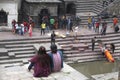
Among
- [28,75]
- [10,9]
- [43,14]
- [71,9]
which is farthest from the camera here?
[71,9]

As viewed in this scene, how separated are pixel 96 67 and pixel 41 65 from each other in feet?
34.9

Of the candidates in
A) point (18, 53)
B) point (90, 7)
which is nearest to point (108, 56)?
point (18, 53)

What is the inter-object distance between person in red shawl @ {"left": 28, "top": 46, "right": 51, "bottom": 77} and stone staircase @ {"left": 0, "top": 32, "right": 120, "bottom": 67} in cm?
905

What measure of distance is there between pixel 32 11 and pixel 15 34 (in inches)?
129

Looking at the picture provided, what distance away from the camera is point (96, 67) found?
19.0 meters

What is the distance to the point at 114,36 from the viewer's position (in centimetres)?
2327

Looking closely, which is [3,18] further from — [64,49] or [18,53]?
[64,49]

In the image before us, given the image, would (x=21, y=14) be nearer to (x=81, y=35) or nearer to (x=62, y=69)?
(x=81, y=35)

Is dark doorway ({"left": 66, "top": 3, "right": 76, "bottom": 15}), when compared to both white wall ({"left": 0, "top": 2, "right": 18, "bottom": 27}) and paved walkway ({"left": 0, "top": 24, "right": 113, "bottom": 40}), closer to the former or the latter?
paved walkway ({"left": 0, "top": 24, "right": 113, "bottom": 40})

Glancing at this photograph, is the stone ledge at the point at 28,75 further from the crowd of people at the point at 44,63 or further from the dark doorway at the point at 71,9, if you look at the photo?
the dark doorway at the point at 71,9

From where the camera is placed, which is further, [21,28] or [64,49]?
[21,28]

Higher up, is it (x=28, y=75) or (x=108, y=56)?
(x=28, y=75)

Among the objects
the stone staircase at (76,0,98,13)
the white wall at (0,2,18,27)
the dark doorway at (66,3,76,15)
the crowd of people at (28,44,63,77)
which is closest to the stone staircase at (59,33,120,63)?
the white wall at (0,2,18,27)

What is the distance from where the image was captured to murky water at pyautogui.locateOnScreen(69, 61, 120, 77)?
1815cm
